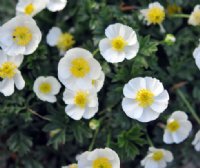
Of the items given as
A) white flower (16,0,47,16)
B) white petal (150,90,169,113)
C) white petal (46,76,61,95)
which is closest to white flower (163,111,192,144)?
white petal (150,90,169,113)

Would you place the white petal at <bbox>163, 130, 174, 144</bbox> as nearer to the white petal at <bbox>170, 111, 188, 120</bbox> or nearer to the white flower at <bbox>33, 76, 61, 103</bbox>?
the white petal at <bbox>170, 111, 188, 120</bbox>

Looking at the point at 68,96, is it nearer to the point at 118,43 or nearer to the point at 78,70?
the point at 78,70

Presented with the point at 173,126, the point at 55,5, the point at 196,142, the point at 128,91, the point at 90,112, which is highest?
the point at 55,5

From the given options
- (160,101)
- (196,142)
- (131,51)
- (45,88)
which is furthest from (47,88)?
(196,142)

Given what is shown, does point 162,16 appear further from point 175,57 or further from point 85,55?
point 85,55

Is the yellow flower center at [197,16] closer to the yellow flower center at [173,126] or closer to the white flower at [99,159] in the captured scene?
the yellow flower center at [173,126]

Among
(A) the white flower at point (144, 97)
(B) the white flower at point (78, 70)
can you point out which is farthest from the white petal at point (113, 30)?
(A) the white flower at point (144, 97)

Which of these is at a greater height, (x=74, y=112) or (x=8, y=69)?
(x=8, y=69)

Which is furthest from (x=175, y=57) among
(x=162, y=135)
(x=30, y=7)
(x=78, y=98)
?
(x=30, y=7)
